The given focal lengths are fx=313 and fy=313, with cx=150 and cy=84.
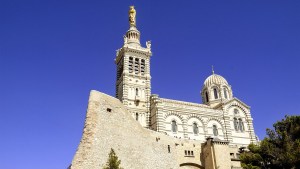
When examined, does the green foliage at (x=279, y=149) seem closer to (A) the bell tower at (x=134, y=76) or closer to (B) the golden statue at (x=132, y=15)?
(A) the bell tower at (x=134, y=76)

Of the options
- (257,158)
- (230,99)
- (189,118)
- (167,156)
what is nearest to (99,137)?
(167,156)

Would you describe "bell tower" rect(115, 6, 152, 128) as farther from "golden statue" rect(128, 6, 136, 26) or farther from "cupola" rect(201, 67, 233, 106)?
"cupola" rect(201, 67, 233, 106)

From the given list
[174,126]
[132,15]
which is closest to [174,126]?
[174,126]

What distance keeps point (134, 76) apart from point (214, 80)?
1277 centimetres

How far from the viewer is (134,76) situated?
42750mm

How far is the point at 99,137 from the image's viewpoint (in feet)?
68.1

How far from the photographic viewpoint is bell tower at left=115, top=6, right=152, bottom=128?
40.1 meters

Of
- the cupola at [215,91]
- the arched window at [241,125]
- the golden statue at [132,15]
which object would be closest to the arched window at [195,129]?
the cupola at [215,91]

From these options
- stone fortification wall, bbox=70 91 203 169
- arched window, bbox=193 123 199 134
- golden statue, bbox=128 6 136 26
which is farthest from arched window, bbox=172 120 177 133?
golden statue, bbox=128 6 136 26

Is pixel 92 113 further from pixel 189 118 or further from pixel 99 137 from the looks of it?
pixel 189 118

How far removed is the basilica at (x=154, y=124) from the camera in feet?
70.6

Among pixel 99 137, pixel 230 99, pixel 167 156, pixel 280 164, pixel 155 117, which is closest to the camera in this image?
pixel 99 137

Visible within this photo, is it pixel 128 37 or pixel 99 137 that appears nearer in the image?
pixel 99 137

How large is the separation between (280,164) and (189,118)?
17.3 m
